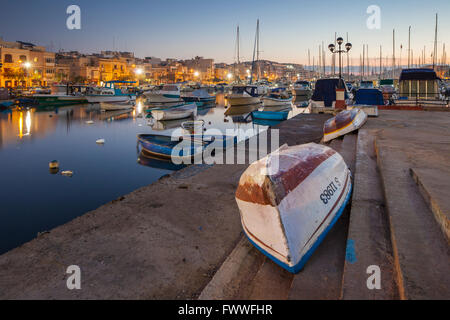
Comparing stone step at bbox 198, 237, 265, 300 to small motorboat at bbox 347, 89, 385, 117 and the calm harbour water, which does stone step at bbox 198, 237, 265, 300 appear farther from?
small motorboat at bbox 347, 89, 385, 117

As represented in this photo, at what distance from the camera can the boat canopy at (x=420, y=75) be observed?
21248mm

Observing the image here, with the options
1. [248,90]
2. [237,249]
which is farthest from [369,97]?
[248,90]

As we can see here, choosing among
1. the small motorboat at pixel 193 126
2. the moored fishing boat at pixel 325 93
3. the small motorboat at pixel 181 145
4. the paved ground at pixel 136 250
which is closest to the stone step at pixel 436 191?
the paved ground at pixel 136 250

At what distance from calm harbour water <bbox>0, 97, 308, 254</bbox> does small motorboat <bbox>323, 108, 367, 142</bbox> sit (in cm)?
703

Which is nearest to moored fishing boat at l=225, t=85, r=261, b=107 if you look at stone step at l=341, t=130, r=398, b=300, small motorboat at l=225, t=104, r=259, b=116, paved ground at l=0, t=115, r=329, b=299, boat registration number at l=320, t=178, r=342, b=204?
small motorboat at l=225, t=104, r=259, b=116

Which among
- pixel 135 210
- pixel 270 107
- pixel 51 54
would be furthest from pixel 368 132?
pixel 51 54

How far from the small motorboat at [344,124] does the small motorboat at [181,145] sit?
16.3ft

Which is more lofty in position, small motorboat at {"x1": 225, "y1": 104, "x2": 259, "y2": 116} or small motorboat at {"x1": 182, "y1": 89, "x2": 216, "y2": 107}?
small motorboat at {"x1": 182, "y1": 89, "x2": 216, "y2": 107}

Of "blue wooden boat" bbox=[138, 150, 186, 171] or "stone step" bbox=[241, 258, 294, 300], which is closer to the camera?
"stone step" bbox=[241, 258, 294, 300]

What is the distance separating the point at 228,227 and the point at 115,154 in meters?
13.8

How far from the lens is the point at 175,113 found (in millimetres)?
31250

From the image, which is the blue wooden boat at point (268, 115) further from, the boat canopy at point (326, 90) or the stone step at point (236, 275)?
the stone step at point (236, 275)

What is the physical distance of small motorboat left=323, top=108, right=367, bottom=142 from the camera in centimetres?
987
